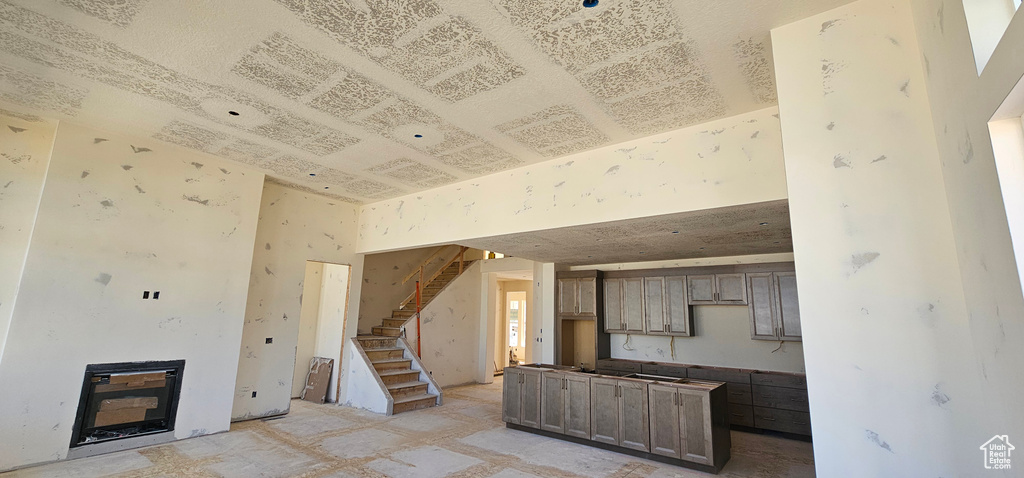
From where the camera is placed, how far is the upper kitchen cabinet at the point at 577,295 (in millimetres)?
7426

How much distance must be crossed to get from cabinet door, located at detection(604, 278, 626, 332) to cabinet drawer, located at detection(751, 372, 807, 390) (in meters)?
2.05

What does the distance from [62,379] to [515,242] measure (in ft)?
16.2

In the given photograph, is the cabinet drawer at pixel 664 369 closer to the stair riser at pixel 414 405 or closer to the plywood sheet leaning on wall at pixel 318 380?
the stair riser at pixel 414 405

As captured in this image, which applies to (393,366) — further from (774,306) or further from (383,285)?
(774,306)

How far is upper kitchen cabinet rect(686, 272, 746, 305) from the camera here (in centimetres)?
626

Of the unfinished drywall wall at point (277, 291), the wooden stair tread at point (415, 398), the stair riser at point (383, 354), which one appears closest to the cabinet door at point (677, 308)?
the wooden stair tread at point (415, 398)

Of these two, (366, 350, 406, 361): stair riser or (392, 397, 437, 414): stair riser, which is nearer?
(392, 397, 437, 414): stair riser

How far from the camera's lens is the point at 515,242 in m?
5.75

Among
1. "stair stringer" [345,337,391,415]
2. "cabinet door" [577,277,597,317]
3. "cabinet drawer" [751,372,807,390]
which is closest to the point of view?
"cabinet drawer" [751,372,807,390]

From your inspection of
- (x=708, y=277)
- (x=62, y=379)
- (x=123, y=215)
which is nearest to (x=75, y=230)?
(x=123, y=215)

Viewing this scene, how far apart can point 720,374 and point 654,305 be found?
4.52 ft

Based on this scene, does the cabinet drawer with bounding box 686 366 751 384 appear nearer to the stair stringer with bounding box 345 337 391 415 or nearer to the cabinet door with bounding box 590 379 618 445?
the cabinet door with bounding box 590 379 618 445

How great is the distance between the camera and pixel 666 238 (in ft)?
17.2

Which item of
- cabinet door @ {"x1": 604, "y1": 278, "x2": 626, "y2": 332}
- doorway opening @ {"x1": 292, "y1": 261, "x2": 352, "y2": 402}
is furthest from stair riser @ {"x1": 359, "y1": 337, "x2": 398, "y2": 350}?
cabinet door @ {"x1": 604, "y1": 278, "x2": 626, "y2": 332}
